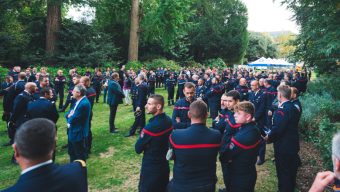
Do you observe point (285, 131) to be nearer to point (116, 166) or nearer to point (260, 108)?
point (260, 108)

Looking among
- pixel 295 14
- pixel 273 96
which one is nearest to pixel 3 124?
pixel 273 96

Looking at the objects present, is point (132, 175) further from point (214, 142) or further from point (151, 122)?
point (214, 142)

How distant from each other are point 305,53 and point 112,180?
13.1m

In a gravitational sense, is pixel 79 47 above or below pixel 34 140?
above

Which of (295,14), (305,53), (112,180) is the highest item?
(295,14)

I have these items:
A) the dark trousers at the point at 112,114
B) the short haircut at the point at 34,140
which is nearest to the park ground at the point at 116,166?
the dark trousers at the point at 112,114

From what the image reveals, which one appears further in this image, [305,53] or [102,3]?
[102,3]

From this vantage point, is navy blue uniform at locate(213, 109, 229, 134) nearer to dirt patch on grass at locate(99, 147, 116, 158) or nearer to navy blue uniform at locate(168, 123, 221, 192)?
navy blue uniform at locate(168, 123, 221, 192)

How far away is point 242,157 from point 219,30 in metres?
40.9

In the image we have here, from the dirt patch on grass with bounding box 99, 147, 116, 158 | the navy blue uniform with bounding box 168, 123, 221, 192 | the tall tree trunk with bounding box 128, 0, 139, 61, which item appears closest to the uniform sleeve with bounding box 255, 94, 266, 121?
the dirt patch on grass with bounding box 99, 147, 116, 158

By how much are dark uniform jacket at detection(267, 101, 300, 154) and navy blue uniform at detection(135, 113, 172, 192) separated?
2204 millimetres

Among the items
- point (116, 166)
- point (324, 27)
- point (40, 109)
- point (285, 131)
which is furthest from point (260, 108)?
point (40, 109)

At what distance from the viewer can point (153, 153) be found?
421 cm

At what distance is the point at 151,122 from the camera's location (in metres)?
4.29
